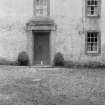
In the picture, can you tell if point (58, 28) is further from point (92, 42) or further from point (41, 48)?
point (92, 42)

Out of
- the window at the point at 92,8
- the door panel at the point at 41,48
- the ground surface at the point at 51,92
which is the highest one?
the window at the point at 92,8

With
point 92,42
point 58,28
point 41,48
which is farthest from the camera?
point 41,48

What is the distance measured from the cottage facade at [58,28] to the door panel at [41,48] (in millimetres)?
262

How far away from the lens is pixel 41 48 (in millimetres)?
17297

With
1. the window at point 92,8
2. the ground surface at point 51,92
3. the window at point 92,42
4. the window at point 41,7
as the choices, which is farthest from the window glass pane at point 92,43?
the ground surface at point 51,92

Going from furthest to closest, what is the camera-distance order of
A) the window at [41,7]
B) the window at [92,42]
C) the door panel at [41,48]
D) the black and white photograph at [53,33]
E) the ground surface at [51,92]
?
the door panel at [41,48] < the window at [41,7] < the window at [92,42] < the black and white photograph at [53,33] < the ground surface at [51,92]

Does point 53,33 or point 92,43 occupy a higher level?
point 53,33

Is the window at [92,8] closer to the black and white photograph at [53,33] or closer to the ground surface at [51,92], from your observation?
the black and white photograph at [53,33]

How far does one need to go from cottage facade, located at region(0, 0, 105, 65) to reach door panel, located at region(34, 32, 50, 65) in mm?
262

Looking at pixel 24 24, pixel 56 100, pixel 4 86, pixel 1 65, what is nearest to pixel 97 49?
pixel 24 24

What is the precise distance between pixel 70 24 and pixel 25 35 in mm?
3224

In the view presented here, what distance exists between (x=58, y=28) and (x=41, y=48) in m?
1.89

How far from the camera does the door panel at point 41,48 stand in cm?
1727

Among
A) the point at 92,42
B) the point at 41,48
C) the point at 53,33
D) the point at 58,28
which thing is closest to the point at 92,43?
the point at 92,42
